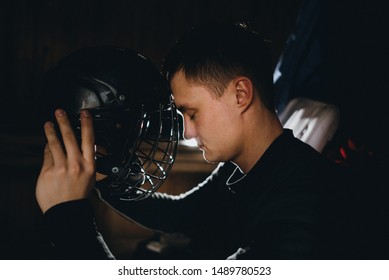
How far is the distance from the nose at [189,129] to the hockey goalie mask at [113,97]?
119 mm

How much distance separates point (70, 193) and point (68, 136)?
17 cm

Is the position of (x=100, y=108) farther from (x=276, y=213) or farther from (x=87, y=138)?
(x=276, y=213)

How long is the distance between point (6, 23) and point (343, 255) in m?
2.99

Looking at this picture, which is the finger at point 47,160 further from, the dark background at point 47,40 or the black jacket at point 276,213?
the dark background at point 47,40

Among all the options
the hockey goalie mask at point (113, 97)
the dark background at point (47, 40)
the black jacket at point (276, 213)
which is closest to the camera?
the black jacket at point (276, 213)

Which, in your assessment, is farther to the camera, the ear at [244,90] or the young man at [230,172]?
the ear at [244,90]

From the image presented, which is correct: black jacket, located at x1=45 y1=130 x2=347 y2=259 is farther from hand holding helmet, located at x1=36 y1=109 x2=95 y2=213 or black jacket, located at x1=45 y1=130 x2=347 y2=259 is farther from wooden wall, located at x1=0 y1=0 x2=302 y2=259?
wooden wall, located at x1=0 y1=0 x2=302 y2=259

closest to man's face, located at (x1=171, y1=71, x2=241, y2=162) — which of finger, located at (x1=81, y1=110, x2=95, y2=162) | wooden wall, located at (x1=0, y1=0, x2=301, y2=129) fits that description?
finger, located at (x1=81, y1=110, x2=95, y2=162)

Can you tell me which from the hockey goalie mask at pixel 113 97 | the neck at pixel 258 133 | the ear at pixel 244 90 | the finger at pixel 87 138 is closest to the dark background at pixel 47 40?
the neck at pixel 258 133

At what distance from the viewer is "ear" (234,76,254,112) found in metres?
1.47

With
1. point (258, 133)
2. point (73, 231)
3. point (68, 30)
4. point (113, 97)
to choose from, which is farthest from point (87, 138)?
point (68, 30)

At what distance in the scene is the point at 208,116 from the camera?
1481 mm

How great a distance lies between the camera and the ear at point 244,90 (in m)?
1.47
